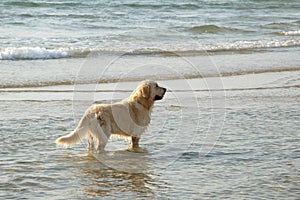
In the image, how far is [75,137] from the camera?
23.3 ft

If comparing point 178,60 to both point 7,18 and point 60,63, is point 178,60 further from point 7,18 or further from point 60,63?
point 7,18

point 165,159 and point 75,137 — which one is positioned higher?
point 75,137

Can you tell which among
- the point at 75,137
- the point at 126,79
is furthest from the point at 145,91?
the point at 126,79

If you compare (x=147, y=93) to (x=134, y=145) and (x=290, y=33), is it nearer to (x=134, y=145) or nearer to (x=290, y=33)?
(x=134, y=145)

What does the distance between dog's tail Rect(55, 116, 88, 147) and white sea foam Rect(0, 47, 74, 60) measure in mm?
8506

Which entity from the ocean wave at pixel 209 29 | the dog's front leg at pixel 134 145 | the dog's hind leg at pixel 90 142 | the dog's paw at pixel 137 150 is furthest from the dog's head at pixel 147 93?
the ocean wave at pixel 209 29

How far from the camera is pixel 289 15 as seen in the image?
32.8m

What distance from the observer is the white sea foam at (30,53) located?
15.3 m

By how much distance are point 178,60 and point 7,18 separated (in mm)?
12051

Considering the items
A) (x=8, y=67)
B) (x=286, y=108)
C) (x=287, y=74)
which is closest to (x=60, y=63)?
(x=8, y=67)

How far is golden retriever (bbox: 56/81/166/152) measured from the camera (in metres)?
7.18

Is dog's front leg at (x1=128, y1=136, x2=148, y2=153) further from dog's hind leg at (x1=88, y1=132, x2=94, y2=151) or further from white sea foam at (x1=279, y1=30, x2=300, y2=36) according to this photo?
white sea foam at (x1=279, y1=30, x2=300, y2=36)

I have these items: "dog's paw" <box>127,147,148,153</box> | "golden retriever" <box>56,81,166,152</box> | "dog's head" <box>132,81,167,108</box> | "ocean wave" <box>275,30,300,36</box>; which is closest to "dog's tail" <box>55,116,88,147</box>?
"golden retriever" <box>56,81,166,152</box>

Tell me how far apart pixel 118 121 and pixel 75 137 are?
0.57m
